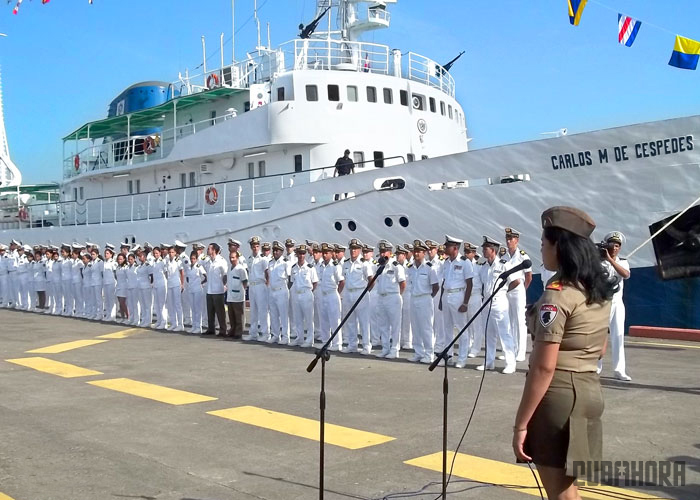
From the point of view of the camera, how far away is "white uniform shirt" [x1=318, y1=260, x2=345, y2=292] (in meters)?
11.0

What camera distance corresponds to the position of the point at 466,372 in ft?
28.1

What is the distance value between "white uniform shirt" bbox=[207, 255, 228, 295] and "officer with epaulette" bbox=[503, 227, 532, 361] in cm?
533

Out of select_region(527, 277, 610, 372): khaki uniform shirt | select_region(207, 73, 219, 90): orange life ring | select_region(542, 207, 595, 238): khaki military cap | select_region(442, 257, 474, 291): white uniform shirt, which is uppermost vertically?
select_region(207, 73, 219, 90): orange life ring

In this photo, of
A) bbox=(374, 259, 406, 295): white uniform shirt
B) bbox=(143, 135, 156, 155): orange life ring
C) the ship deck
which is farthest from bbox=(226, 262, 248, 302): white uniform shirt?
bbox=(143, 135, 156, 155): orange life ring

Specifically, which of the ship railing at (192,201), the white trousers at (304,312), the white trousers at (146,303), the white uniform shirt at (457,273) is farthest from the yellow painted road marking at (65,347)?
the white uniform shirt at (457,273)

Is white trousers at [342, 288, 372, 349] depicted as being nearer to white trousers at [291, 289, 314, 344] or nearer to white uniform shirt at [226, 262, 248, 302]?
white trousers at [291, 289, 314, 344]

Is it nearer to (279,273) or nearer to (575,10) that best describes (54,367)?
(279,273)

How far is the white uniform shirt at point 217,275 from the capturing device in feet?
41.4

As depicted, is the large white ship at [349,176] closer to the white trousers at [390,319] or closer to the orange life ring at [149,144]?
the orange life ring at [149,144]

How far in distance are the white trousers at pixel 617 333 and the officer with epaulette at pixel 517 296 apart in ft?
5.30

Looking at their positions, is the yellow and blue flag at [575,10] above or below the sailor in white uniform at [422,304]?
above

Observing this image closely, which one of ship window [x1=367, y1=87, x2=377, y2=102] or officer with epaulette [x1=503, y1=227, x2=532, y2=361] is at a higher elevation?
ship window [x1=367, y1=87, x2=377, y2=102]

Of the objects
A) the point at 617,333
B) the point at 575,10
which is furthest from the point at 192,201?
the point at 617,333

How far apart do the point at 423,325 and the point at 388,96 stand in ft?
29.7
